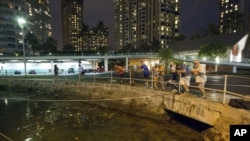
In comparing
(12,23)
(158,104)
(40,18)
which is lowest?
(158,104)

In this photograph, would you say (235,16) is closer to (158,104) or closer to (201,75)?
(158,104)

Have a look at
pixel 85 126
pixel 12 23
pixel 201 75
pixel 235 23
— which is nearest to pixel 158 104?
pixel 201 75

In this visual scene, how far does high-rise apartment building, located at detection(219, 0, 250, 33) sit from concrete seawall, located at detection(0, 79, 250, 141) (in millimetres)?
59830

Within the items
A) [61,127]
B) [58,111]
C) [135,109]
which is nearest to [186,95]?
[135,109]

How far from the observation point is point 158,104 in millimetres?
10859

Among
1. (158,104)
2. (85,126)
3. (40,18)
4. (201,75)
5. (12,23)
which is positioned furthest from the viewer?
(40,18)

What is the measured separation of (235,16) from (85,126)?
70456mm

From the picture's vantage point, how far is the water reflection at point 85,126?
8805 mm

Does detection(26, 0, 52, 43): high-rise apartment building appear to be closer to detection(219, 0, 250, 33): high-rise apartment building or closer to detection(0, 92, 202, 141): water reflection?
detection(219, 0, 250, 33): high-rise apartment building

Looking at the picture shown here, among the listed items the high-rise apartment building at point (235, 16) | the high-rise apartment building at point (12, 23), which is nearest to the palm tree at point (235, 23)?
the high-rise apartment building at point (235, 16)

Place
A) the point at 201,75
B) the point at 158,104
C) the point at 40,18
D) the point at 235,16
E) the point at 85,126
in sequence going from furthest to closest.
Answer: the point at 40,18
the point at 235,16
the point at 158,104
the point at 85,126
the point at 201,75

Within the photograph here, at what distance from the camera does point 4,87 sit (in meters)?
25.7

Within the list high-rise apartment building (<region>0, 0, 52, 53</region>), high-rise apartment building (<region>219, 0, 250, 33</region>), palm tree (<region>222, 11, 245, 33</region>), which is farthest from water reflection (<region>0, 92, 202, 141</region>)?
high-rise apartment building (<region>0, 0, 52, 53</region>)

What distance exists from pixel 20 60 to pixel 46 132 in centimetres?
4554
